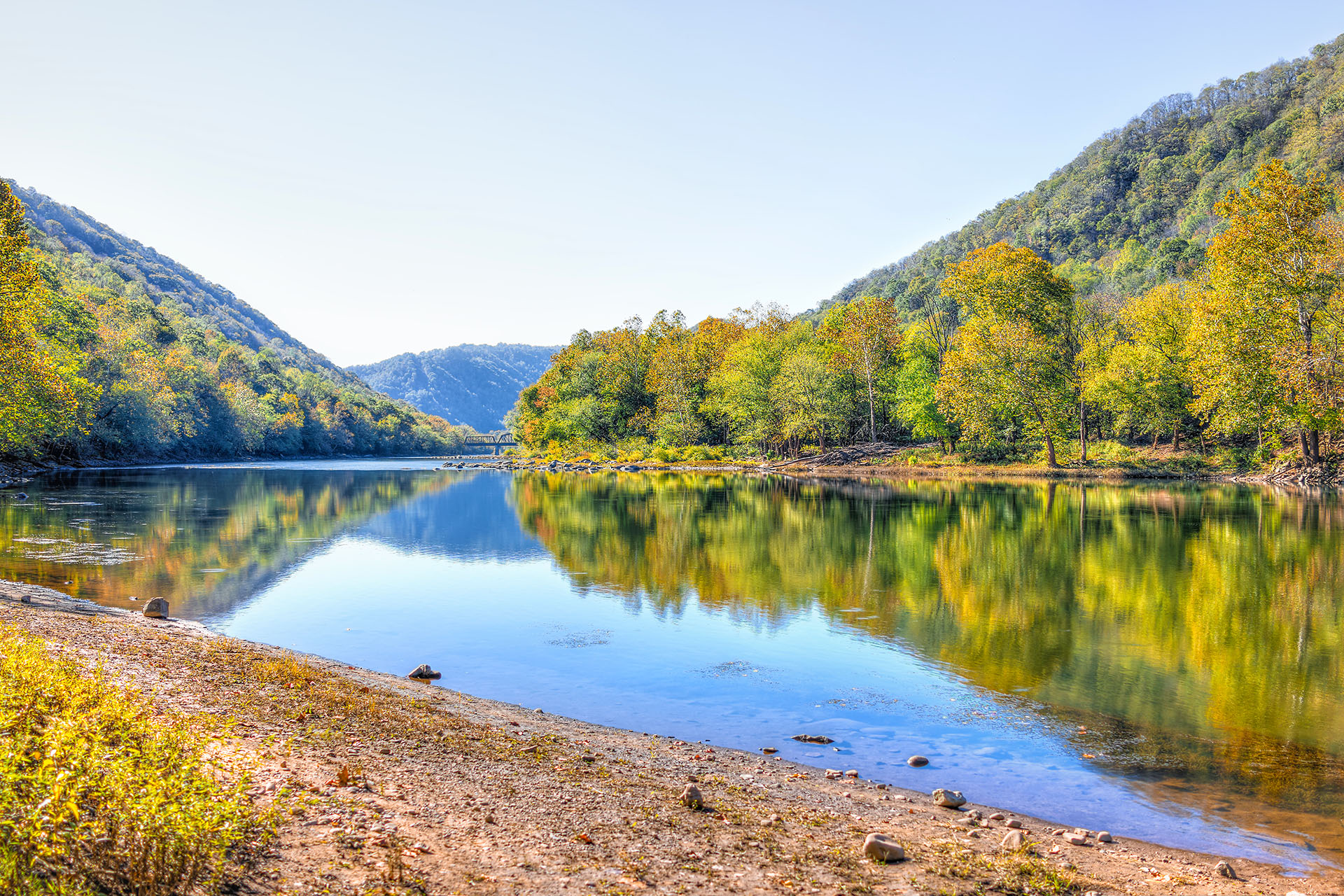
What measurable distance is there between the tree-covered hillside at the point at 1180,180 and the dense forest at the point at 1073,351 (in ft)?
2.56

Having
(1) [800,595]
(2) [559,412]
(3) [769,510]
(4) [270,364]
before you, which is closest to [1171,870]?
(1) [800,595]

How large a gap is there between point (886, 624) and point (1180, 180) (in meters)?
195

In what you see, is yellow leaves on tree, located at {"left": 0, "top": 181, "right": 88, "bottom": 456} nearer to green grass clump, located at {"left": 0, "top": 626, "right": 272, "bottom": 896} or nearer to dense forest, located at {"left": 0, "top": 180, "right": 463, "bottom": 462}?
dense forest, located at {"left": 0, "top": 180, "right": 463, "bottom": 462}

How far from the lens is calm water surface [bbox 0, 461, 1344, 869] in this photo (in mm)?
9648

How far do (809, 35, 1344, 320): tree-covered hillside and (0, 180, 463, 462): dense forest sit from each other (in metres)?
113

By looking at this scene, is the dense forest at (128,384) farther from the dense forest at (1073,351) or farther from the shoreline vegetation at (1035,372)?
the shoreline vegetation at (1035,372)

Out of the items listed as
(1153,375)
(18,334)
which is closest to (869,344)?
(1153,375)

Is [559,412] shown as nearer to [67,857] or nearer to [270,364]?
[270,364]

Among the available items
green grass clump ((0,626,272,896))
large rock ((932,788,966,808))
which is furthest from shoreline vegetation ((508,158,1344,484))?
green grass clump ((0,626,272,896))

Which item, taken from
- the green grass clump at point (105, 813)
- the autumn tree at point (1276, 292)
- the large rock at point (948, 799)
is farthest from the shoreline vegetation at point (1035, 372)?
the green grass clump at point (105, 813)

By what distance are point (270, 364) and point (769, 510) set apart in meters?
149

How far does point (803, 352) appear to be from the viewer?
8975cm

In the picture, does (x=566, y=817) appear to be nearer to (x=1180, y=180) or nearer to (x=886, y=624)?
(x=886, y=624)

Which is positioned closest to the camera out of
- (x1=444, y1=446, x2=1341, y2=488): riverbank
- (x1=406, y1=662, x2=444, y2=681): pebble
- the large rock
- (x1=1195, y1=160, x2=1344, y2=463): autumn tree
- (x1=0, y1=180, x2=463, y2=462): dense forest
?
the large rock
